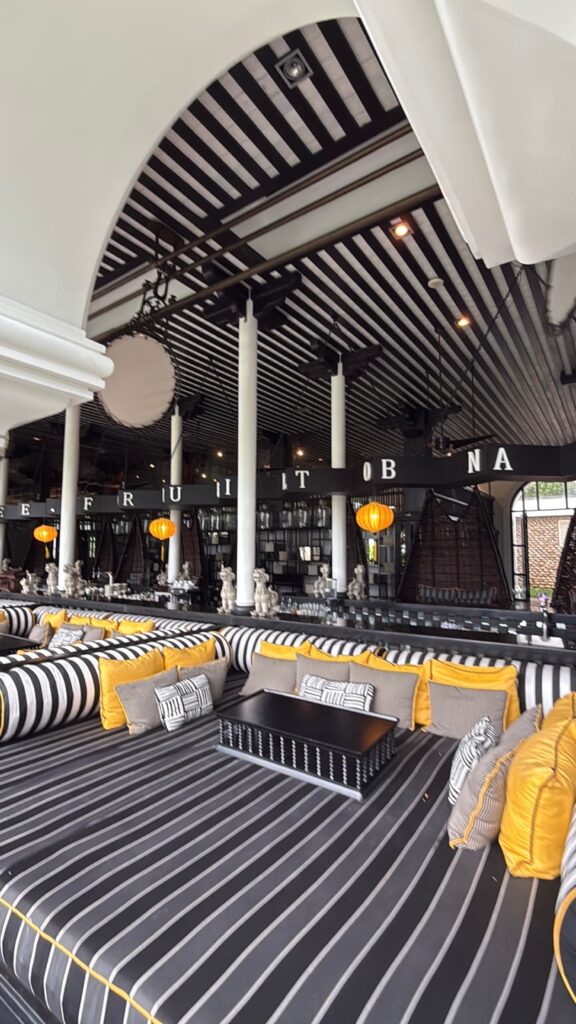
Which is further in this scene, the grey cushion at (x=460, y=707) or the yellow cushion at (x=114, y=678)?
Result: the yellow cushion at (x=114, y=678)

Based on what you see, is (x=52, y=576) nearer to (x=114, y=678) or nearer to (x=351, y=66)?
(x=114, y=678)

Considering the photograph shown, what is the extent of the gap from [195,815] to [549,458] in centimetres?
484

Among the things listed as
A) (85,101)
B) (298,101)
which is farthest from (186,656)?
(298,101)

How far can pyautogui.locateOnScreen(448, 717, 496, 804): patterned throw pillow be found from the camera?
213 cm

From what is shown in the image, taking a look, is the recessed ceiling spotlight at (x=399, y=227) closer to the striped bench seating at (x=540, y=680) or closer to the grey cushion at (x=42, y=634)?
the striped bench seating at (x=540, y=680)

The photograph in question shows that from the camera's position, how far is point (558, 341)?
6.50m

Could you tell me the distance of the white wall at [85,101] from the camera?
28.7 inches

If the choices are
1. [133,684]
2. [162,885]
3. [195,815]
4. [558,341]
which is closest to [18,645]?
[133,684]

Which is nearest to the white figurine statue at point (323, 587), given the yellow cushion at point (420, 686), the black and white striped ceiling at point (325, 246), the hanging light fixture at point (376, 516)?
the hanging light fixture at point (376, 516)

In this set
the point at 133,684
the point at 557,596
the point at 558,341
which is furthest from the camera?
the point at 557,596

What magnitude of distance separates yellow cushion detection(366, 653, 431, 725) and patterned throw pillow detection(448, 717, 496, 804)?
36.2 inches

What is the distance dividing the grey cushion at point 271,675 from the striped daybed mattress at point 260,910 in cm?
117

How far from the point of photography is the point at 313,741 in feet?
8.16

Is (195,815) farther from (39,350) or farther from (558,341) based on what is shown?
(558,341)
